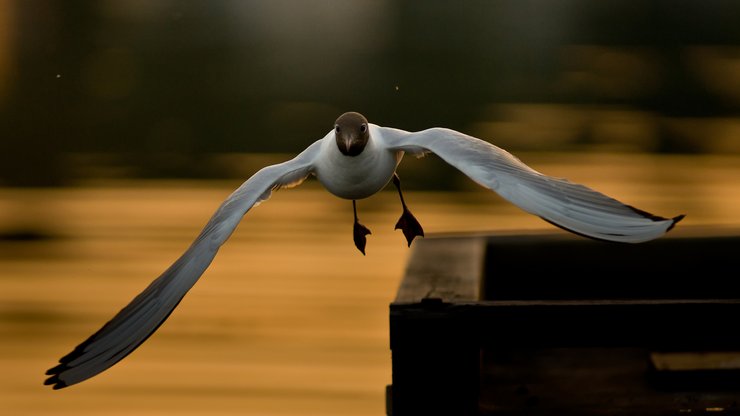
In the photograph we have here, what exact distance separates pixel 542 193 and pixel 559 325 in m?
0.28

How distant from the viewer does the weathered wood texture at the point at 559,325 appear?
2.62 metres

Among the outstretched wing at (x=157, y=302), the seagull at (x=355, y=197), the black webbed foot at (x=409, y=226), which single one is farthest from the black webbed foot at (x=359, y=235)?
the outstretched wing at (x=157, y=302)

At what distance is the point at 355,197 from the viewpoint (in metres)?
3.04

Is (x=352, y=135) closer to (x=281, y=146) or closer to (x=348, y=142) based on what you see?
(x=348, y=142)

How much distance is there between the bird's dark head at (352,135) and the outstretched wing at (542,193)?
118mm

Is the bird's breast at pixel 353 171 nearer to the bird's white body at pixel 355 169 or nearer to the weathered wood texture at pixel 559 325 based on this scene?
the bird's white body at pixel 355 169

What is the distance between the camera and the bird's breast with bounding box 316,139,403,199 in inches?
118

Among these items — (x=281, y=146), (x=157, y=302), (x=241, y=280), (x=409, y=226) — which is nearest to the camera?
(x=157, y=302)

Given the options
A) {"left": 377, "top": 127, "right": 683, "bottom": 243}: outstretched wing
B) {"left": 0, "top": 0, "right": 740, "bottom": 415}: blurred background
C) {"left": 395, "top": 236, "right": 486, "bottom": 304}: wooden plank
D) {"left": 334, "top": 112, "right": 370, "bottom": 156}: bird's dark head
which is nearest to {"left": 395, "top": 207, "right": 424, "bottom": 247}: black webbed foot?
{"left": 395, "top": 236, "right": 486, "bottom": 304}: wooden plank

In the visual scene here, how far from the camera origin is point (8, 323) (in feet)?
21.3

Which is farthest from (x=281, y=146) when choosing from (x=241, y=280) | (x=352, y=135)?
(x=352, y=135)

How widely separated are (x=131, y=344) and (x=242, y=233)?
16.5ft

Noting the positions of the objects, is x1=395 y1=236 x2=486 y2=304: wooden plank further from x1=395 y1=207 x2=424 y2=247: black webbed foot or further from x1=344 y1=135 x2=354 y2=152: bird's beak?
x1=344 y1=135 x2=354 y2=152: bird's beak

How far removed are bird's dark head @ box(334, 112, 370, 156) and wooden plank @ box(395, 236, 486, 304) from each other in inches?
13.4
